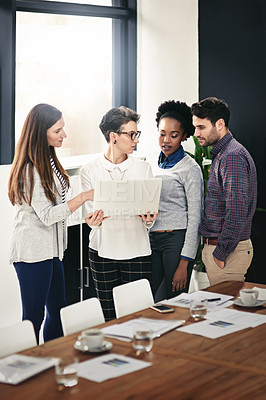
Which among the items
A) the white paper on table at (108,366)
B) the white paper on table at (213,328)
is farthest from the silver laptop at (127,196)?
the white paper on table at (108,366)

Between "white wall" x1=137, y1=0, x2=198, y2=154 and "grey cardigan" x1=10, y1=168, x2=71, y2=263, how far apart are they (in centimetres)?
245

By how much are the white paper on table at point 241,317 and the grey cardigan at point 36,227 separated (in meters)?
1.14

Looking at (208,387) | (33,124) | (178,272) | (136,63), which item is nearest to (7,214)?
(33,124)

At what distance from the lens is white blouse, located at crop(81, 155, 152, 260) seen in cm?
395

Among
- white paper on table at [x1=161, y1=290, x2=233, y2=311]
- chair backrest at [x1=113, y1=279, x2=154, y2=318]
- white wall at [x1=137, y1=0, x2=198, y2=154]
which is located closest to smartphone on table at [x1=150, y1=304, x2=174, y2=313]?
white paper on table at [x1=161, y1=290, x2=233, y2=311]

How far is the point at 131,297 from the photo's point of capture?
3490 millimetres

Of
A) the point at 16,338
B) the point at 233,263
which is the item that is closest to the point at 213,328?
the point at 16,338

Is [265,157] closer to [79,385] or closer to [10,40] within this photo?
[10,40]

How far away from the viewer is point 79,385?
227cm

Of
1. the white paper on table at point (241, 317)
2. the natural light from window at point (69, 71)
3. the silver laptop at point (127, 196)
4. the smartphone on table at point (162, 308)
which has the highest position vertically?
the natural light from window at point (69, 71)

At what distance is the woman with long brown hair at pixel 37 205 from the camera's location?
3756mm

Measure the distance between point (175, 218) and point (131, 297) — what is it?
85 cm

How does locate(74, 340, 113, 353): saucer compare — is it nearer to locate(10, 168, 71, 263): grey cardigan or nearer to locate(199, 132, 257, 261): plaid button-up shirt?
locate(10, 168, 71, 263): grey cardigan

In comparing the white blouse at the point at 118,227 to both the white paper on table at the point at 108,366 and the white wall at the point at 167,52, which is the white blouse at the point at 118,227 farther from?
the white wall at the point at 167,52
